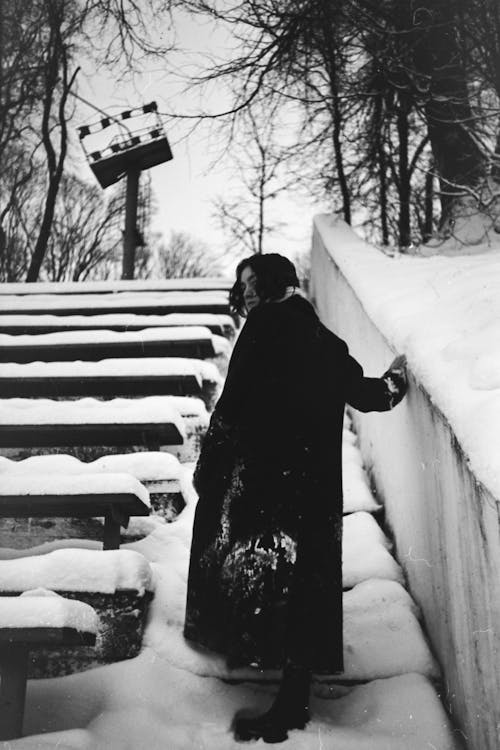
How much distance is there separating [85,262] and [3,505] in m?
18.6

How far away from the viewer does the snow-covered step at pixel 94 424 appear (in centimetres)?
246

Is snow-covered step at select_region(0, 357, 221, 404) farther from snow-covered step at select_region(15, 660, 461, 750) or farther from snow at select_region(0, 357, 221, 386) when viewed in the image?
snow-covered step at select_region(15, 660, 461, 750)

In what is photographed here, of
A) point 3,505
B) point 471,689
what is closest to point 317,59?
point 3,505

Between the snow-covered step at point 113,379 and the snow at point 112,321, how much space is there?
72cm

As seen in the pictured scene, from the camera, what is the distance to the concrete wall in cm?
114

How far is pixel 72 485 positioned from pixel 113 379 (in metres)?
1.21

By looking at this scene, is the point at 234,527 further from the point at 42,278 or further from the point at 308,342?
the point at 42,278

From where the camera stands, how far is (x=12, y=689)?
1.39 metres

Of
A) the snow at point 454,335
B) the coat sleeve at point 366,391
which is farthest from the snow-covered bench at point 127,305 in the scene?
the coat sleeve at point 366,391

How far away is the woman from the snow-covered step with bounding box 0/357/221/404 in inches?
51.9

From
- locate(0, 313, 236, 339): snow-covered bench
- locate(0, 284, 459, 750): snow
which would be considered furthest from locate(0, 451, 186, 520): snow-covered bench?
locate(0, 313, 236, 339): snow-covered bench

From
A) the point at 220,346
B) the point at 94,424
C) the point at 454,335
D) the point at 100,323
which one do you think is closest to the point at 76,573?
the point at 94,424

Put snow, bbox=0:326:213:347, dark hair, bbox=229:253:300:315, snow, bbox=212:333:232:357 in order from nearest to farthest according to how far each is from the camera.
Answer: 1. dark hair, bbox=229:253:300:315
2. snow, bbox=0:326:213:347
3. snow, bbox=212:333:232:357

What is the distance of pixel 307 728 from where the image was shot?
1.50 meters
